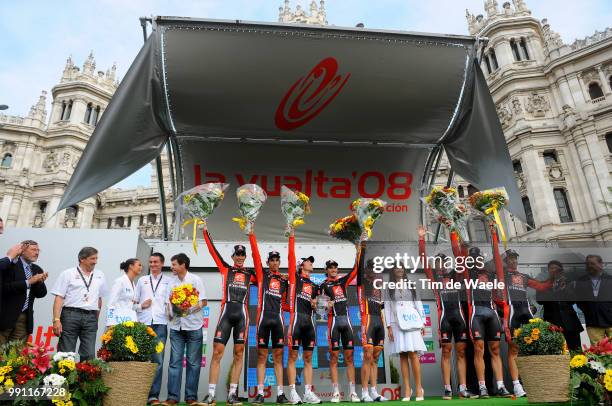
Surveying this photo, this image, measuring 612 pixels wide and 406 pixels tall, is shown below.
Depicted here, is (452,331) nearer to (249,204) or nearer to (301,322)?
(301,322)

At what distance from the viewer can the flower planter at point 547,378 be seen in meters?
4.57

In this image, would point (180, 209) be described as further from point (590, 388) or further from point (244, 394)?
point (590, 388)

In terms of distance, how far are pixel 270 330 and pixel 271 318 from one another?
193 millimetres

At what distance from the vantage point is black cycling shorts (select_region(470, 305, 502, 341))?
22.1 feet

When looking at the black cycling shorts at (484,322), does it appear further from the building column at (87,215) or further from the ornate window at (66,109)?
the ornate window at (66,109)

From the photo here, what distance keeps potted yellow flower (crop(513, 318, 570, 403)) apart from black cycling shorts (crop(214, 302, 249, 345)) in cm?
375

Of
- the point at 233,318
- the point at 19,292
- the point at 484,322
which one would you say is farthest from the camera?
the point at 484,322

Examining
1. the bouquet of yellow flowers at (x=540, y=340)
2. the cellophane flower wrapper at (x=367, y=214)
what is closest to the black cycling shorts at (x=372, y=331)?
the cellophane flower wrapper at (x=367, y=214)

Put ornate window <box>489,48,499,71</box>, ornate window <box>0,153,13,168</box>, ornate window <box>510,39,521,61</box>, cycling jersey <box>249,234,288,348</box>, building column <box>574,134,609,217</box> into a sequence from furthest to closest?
1. ornate window <box>0,153,13,168</box>
2. ornate window <box>489,48,499,71</box>
3. ornate window <box>510,39,521,61</box>
4. building column <box>574,134,609,217</box>
5. cycling jersey <box>249,234,288,348</box>

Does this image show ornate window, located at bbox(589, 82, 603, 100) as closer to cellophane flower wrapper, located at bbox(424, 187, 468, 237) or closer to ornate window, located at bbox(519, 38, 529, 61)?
ornate window, located at bbox(519, 38, 529, 61)

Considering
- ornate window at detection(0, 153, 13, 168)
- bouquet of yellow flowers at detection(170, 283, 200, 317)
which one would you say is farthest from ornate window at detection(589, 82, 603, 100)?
ornate window at detection(0, 153, 13, 168)

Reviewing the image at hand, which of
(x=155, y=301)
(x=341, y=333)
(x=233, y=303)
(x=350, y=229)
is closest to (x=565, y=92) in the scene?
(x=350, y=229)

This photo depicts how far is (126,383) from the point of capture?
14.3 ft

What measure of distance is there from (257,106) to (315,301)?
3.47m
